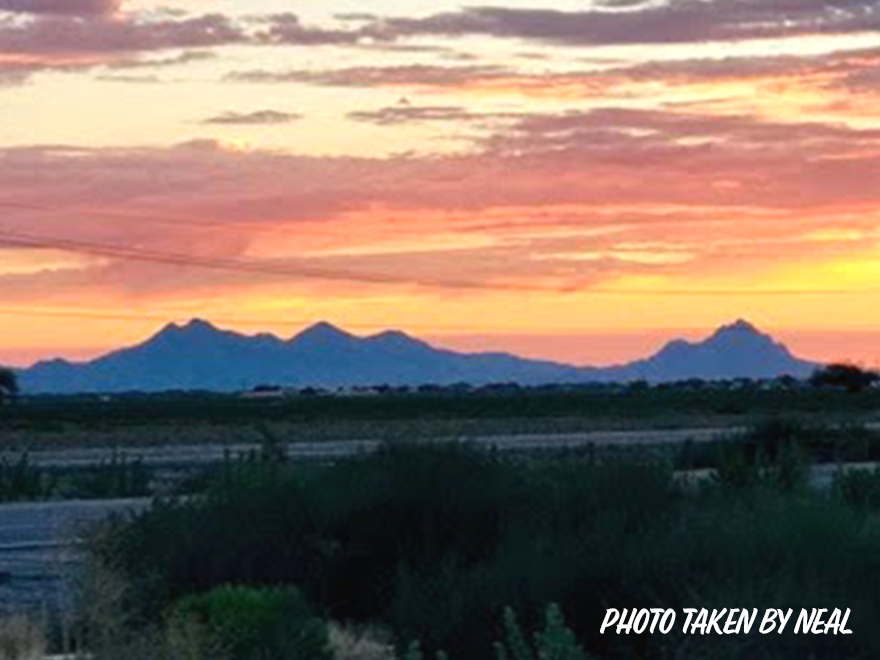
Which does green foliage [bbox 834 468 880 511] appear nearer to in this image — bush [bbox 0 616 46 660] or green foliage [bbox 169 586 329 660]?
green foliage [bbox 169 586 329 660]

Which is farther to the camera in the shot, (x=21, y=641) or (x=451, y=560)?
(x=451, y=560)

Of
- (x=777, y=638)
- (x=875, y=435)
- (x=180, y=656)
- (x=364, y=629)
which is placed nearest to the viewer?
(x=180, y=656)

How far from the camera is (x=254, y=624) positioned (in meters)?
18.8

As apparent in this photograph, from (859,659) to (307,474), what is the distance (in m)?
9.21

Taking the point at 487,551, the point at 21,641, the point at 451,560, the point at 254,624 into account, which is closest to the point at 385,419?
the point at 487,551

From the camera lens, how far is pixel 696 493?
23891 millimetres

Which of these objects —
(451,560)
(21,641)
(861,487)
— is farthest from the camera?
(861,487)

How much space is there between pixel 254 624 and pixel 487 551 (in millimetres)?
3926

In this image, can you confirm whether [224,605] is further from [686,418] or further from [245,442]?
[686,418]

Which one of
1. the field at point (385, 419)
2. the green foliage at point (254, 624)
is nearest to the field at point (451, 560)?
the green foliage at point (254, 624)

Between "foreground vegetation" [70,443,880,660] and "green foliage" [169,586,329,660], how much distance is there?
96mm

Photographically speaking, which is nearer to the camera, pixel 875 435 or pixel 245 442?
pixel 875 435

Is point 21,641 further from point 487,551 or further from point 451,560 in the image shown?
point 487,551

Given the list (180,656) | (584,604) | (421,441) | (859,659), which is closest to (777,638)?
(859,659)
